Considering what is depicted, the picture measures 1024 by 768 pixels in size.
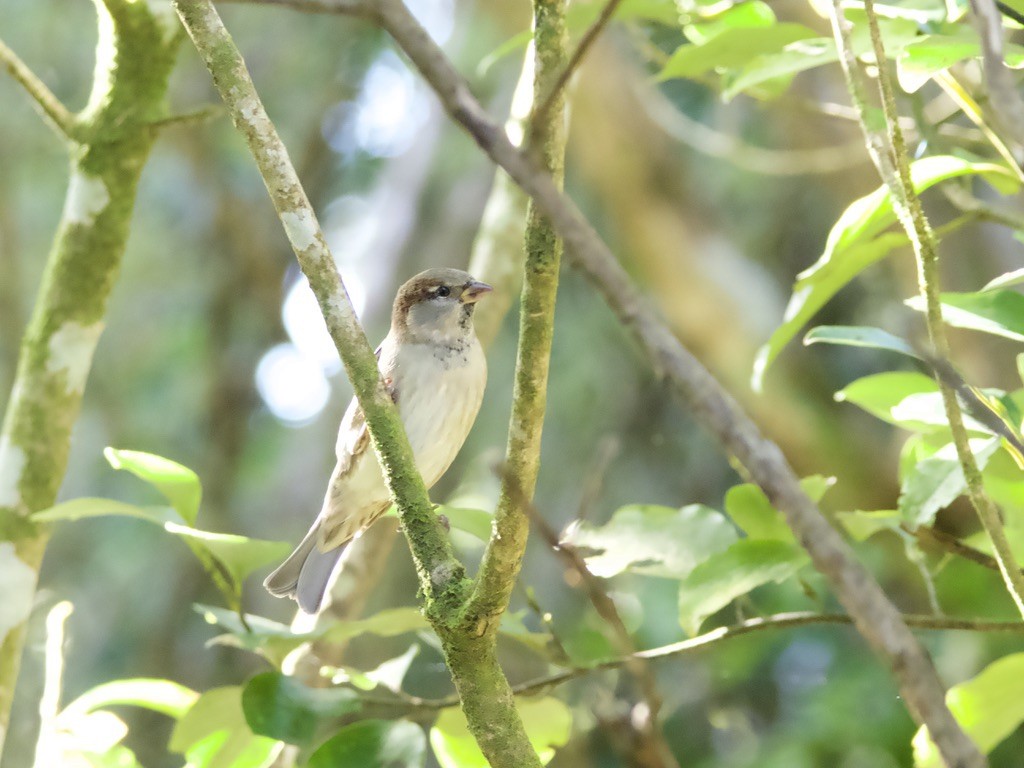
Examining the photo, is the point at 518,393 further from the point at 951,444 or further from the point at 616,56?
the point at 616,56

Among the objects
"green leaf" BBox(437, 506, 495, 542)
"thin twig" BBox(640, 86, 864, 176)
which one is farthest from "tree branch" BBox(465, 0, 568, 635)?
"thin twig" BBox(640, 86, 864, 176)

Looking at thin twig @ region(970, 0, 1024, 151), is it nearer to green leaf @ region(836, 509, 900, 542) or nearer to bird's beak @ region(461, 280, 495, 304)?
green leaf @ region(836, 509, 900, 542)

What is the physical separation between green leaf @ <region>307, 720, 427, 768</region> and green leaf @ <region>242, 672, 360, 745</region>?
4cm

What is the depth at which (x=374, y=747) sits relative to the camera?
6.33 feet

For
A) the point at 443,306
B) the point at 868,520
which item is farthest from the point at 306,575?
the point at 868,520

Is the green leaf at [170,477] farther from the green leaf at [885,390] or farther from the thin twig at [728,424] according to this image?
the thin twig at [728,424]

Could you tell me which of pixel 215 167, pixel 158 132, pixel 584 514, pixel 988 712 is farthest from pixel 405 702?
pixel 215 167

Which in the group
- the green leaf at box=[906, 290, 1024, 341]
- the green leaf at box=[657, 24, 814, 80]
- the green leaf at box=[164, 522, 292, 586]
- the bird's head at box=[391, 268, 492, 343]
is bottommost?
the bird's head at box=[391, 268, 492, 343]

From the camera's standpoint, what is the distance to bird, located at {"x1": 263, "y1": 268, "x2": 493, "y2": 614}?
10.00 feet

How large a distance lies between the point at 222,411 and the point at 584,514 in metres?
5.08

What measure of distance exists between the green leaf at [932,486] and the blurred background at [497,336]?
1.35 meters

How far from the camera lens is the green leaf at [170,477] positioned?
199cm

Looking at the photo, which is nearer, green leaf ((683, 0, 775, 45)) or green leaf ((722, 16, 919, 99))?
green leaf ((722, 16, 919, 99))

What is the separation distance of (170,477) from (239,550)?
0.58 ft
